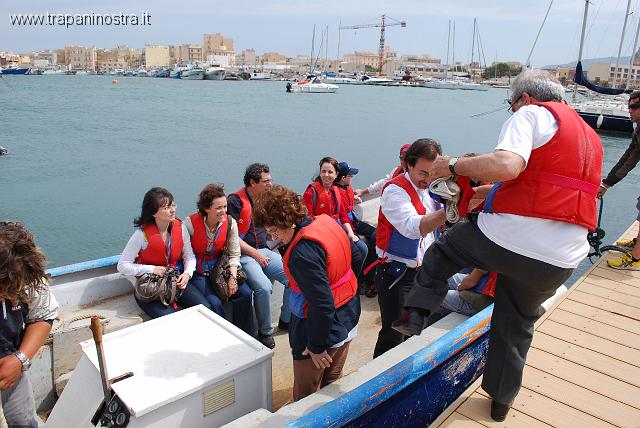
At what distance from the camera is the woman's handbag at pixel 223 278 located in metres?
3.67

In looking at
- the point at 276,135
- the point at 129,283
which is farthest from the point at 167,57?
the point at 129,283

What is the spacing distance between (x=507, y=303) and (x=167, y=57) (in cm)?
15786

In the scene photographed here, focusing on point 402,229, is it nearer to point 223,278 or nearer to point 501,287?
point 501,287

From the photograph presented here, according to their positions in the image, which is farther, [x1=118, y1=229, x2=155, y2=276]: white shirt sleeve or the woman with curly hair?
[x1=118, y1=229, x2=155, y2=276]: white shirt sleeve

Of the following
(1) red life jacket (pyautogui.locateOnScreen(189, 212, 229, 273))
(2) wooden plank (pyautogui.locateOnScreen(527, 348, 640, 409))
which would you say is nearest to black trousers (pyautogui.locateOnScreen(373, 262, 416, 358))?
(2) wooden plank (pyautogui.locateOnScreen(527, 348, 640, 409))

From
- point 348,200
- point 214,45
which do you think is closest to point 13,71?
point 214,45

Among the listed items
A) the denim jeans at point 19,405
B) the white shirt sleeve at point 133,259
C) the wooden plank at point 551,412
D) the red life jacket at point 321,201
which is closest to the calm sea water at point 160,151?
the red life jacket at point 321,201

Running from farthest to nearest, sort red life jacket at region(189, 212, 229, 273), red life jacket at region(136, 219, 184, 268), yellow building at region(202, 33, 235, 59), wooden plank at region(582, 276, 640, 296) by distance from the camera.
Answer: yellow building at region(202, 33, 235, 59)
wooden plank at region(582, 276, 640, 296)
red life jacket at region(189, 212, 229, 273)
red life jacket at region(136, 219, 184, 268)

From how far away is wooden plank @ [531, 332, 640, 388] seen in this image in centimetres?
285

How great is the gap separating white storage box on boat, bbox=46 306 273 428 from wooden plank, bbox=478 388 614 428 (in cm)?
125

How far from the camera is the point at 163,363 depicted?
2.40 metres

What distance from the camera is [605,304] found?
12.4ft

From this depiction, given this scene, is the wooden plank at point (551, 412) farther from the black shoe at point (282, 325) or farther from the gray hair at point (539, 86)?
the black shoe at point (282, 325)

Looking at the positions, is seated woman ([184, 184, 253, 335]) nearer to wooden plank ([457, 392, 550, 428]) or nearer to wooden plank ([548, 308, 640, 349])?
wooden plank ([457, 392, 550, 428])
